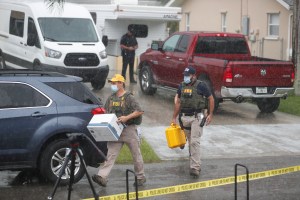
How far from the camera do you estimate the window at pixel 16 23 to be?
66.5 feet

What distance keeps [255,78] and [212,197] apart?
23.3 feet

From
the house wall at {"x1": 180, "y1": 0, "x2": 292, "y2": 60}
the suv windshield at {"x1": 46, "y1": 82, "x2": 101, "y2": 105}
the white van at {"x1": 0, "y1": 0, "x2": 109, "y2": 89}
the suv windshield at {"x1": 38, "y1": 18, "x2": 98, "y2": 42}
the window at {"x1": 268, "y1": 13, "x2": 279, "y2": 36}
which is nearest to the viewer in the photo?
the suv windshield at {"x1": 46, "y1": 82, "x2": 101, "y2": 105}

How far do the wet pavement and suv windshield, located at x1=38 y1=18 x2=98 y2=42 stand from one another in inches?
107

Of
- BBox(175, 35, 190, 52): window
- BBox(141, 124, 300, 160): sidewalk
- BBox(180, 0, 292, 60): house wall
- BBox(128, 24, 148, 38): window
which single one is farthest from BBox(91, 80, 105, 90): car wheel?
BBox(180, 0, 292, 60): house wall

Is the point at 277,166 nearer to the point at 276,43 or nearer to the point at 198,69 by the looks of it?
the point at 198,69

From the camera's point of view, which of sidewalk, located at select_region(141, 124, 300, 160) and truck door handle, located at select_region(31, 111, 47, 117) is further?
sidewalk, located at select_region(141, 124, 300, 160)

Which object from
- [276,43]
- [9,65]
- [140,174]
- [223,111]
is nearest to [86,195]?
[140,174]

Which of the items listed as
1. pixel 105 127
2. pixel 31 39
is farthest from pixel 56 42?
pixel 105 127

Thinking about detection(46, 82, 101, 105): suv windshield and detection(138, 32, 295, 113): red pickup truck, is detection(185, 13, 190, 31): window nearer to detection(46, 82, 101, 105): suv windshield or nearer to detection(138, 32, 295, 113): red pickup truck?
detection(138, 32, 295, 113): red pickup truck

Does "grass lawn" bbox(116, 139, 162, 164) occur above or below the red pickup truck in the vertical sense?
below

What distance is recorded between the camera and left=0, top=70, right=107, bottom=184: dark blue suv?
9.62m

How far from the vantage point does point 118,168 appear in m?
11.5

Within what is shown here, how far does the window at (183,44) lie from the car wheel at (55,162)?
28.4 feet

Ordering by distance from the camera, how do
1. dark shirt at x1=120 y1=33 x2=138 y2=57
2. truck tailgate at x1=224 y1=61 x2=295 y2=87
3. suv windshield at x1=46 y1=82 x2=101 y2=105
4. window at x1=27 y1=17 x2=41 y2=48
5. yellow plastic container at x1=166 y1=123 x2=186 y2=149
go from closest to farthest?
suv windshield at x1=46 y1=82 x2=101 y2=105 < yellow plastic container at x1=166 y1=123 x2=186 y2=149 < truck tailgate at x1=224 y1=61 x2=295 y2=87 < window at x1=27 y1=17 x2=41 y2=48 < dark shirt at x1=120 y1=33 x2=138 y2=57
